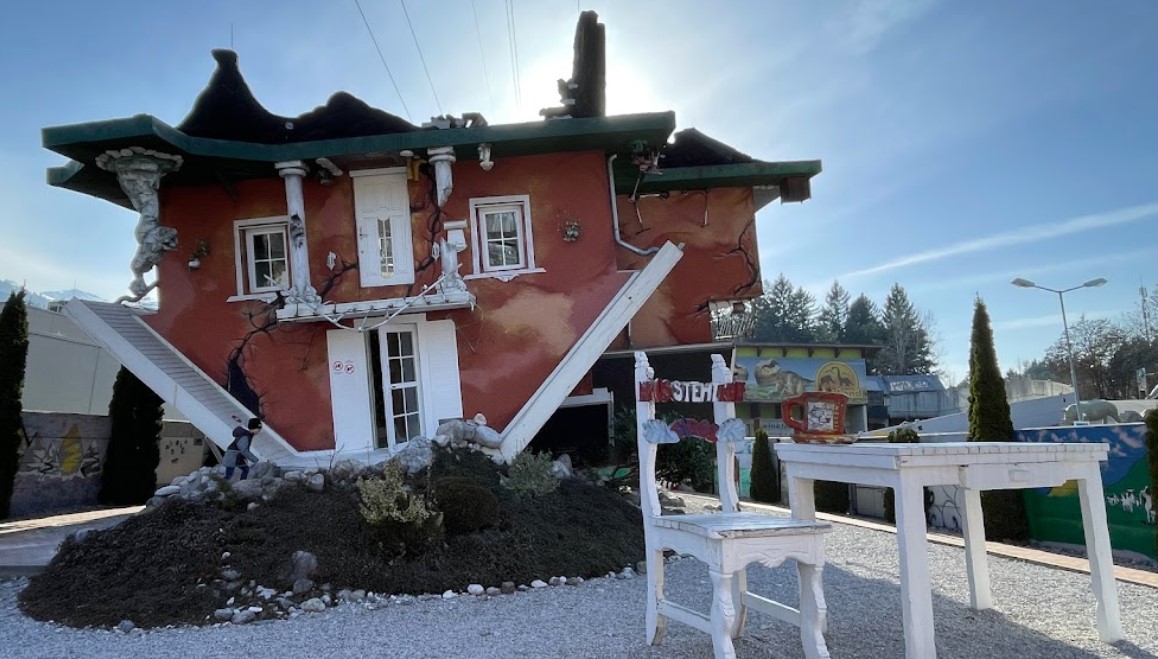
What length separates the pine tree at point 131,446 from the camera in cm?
1727

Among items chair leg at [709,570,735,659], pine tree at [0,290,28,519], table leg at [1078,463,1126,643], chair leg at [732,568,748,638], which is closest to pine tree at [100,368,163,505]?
pine tree at [0,290,28,519]

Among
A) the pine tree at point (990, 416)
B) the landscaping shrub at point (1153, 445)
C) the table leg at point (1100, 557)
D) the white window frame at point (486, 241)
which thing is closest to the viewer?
the table leg at point (1100, 557)

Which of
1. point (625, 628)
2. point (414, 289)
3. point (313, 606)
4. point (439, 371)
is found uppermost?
point (414, 289)

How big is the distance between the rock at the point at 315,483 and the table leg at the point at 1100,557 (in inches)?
296

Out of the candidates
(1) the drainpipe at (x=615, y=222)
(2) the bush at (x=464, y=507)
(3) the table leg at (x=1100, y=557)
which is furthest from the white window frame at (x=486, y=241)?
(3) the table leg at (x=1100, y=557)

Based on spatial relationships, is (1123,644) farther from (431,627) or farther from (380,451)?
(380,451)

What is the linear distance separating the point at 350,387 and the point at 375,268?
71.3 inches

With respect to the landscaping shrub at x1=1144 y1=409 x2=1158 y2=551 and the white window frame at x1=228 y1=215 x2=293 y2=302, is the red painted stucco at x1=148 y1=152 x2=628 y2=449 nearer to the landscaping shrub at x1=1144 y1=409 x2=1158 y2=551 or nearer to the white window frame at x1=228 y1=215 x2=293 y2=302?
the white window frame at x1=228 y1=215 x2=293 y2=302

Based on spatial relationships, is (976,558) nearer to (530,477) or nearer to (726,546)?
(726,546)

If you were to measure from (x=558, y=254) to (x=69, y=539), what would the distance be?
276 inches

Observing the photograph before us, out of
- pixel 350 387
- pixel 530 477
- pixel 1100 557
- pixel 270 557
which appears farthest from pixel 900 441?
pixel 270 557

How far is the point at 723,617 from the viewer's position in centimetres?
409

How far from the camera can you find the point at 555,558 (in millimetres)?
8055

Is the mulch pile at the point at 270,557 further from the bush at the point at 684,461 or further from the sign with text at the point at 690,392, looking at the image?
the bush at the point at 684,461
